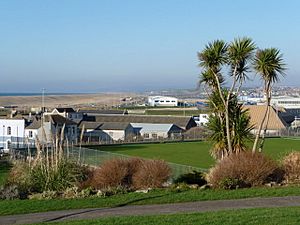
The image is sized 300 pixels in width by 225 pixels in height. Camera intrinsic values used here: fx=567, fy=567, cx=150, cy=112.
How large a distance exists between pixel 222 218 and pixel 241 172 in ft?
22.6

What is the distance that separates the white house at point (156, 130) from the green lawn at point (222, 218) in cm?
7371

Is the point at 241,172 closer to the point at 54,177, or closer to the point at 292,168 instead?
the point at 292,168

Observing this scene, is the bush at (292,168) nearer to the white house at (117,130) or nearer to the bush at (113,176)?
the bush at (113,176)

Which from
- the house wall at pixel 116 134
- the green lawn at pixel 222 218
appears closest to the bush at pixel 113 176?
the green lawn at pixel 222 218

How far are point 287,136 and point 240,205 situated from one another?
73476 mm

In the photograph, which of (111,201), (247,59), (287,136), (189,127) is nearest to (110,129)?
(189,127)

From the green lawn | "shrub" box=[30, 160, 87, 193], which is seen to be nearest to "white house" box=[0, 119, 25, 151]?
"shrub" box=[30, 160, 87, 193]

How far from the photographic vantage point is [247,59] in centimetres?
2402

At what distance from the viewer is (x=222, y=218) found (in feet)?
43.9

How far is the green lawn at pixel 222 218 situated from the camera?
42.1ft

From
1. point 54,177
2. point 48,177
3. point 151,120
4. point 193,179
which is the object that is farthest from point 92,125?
point 48,177

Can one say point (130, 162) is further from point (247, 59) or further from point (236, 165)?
point (247, 59)

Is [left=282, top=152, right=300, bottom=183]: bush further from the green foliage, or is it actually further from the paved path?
the paved path

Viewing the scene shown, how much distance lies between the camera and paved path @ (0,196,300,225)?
1488 cm
